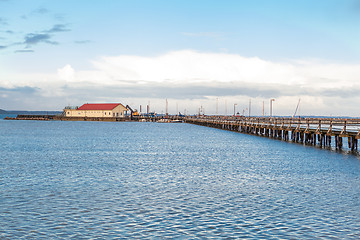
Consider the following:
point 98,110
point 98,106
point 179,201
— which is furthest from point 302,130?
point 98,106

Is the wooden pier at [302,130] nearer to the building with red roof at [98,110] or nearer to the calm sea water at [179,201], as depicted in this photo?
the calm sea water at [179,201]

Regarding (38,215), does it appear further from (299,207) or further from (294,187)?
(294,187)

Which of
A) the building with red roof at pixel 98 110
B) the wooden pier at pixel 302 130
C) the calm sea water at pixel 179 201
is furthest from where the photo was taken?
the building with red roof at pixel 98 110

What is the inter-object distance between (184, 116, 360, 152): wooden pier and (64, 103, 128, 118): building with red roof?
5230cm

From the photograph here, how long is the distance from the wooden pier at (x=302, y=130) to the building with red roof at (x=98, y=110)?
52.3 meters

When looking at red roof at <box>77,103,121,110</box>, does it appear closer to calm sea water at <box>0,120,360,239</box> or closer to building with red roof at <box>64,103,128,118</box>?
building with red roof at <box>64,103,128,118</box>

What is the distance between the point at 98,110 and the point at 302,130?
13564cm

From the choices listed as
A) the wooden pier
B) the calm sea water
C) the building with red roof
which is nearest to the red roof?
the building with red roof

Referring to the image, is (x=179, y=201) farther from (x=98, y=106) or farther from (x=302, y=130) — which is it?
(x=98, y=106)

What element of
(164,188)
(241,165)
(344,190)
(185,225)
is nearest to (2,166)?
(164,188)

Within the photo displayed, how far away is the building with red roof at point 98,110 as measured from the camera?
6880 inches

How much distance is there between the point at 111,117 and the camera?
173125 millimetres

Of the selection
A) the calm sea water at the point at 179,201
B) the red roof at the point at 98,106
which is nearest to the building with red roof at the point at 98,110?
the red roof at the point at 98,106

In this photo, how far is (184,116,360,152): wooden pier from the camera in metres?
42.5
